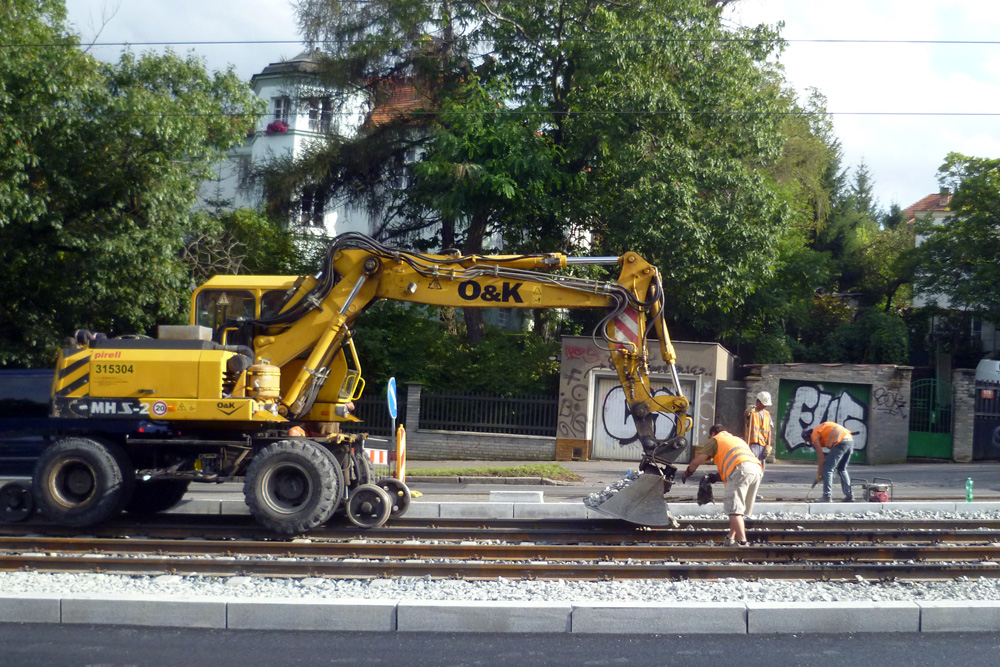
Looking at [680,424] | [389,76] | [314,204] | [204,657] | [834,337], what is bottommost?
[204,657]

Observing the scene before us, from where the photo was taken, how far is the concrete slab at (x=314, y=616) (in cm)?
622

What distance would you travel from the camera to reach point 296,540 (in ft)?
30.6

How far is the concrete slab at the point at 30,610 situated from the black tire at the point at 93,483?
2.97 meters

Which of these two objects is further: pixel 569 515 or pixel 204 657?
pixel 569 515

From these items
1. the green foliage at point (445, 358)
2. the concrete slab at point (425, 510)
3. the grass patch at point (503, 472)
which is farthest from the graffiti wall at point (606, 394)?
the concrete slab at point (425, 510)

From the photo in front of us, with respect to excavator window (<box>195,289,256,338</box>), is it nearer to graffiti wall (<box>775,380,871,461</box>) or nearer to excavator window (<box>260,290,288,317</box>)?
excavator window (<box>260,290,288,317</box>)

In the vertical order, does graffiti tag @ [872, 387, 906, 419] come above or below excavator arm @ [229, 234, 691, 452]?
below

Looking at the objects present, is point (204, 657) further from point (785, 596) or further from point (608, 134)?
Result: point (608, 134)

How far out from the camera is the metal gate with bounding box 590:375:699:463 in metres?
19.7

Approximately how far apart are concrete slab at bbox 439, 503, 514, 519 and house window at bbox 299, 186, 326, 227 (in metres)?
15.0

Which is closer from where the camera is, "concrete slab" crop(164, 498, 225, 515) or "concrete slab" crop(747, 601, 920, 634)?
"concrete slab" crop(747, 601, 920, 634)

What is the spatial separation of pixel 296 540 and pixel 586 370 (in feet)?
37.7

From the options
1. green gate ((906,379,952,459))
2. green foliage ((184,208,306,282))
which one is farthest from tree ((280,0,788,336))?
green gate ((906,379,952,459))

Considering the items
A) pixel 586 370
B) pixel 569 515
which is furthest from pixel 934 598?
pixel 586 370
